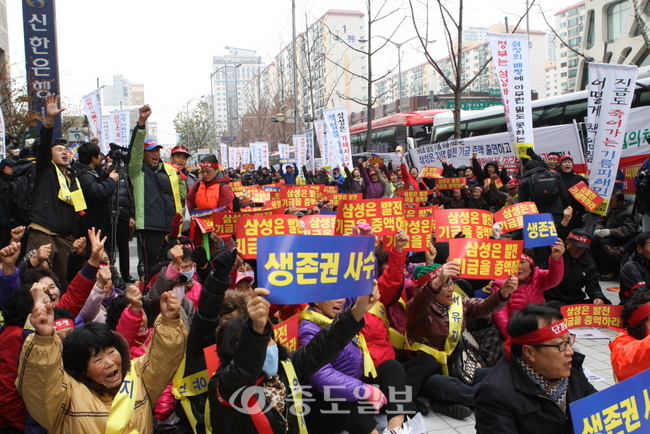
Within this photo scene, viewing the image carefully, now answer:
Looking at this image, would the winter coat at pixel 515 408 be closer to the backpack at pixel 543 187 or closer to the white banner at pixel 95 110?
the backpack at pixel 543 187

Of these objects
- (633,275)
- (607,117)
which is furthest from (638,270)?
(607,117)

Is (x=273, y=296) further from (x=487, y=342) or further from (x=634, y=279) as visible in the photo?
(x=634, y=279)

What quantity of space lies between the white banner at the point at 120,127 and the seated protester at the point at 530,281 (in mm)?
13927

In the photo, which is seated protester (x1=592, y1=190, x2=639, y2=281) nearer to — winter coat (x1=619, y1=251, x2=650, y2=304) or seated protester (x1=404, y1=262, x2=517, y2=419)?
winter coat (x1=619, y1=251, x2=650, y2=304)

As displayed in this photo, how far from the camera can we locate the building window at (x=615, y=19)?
32844 mm

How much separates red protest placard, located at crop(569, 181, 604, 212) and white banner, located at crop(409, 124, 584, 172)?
2466 millimetres

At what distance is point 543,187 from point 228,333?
625cm

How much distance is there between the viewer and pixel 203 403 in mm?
3490

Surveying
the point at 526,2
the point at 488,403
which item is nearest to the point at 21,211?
the point at 488,403

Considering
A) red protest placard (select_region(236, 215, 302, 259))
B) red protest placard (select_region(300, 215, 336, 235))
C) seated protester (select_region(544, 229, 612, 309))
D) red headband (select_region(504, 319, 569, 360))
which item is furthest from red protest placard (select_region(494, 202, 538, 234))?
red headband (select_region(504, 319, 569, 360))

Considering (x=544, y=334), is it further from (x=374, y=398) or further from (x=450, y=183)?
(x=450, y=183)

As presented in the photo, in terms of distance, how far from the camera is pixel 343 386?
337 cm

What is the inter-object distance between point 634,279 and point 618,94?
181 inches

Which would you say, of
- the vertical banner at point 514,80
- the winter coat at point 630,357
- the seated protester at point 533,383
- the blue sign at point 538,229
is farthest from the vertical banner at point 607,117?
the seated protester at point 533,383
